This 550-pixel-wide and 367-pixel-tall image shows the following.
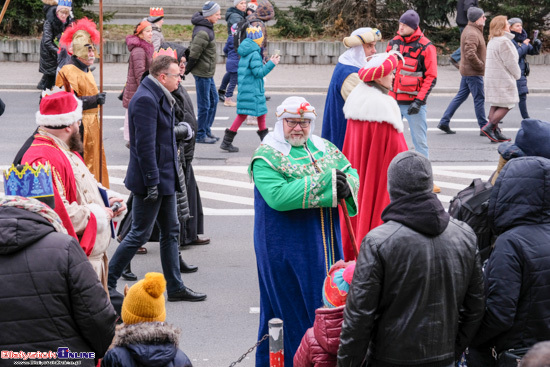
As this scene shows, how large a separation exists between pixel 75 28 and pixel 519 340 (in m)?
6.45

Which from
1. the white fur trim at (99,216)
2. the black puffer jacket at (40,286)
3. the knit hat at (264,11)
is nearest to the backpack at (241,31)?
the knit hat at (264,11)

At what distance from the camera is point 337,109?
8.34 m

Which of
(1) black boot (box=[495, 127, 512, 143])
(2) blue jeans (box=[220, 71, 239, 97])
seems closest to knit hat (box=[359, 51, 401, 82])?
(1) black boot (box=[495, 127, 512, 143])

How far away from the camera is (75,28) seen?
920 centimetres

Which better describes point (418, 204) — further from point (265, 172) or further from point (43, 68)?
point (43, 68)

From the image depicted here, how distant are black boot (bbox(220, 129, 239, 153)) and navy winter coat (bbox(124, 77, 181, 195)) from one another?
5550 mm

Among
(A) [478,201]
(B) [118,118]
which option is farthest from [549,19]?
(A) [478,201]

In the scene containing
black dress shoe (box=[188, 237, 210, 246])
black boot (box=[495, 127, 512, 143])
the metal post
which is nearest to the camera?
the metal post

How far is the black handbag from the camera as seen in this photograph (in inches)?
166

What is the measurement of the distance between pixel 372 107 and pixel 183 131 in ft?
5.58

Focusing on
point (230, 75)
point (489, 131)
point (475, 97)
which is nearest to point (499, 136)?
Result: point (489, 131)

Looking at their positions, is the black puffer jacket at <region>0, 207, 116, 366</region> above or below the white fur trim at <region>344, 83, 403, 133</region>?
below

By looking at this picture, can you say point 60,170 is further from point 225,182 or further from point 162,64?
point 225,182

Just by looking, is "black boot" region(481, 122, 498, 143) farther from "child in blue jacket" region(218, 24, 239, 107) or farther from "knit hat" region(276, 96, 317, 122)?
"knit hat" region(276, 96, 317, 122)
